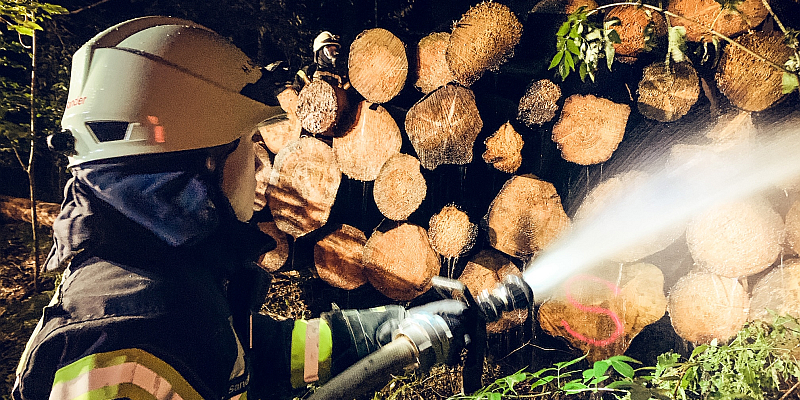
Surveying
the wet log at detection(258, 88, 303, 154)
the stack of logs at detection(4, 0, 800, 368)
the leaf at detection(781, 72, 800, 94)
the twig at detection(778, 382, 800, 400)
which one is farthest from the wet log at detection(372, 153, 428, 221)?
the twig at detection(778, 382, 800, 400)

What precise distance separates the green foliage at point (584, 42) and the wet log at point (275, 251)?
1.63 meters

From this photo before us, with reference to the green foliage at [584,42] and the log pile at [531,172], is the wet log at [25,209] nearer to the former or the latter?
the log pile at [531,172]

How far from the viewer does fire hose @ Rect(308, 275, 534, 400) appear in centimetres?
99

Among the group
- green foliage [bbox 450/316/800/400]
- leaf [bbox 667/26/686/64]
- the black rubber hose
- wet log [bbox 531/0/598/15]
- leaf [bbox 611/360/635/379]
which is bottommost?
green foliage [bbox 450/316/800/400]

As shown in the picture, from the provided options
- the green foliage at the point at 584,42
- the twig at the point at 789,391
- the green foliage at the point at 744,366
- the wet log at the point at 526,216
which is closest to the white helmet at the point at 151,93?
the wet log at the point at 526,216

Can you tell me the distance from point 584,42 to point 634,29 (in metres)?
0.23

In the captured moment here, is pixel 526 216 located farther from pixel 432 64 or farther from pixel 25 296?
pixel 25 296

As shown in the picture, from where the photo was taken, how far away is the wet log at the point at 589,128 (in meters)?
1.28

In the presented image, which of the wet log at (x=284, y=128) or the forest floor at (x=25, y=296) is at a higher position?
the wet log at (x=284, y=128)

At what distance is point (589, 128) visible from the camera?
4.28ft

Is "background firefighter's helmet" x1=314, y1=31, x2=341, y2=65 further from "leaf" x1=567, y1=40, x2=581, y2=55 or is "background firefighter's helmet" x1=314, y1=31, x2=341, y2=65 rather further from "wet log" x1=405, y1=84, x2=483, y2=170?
"leaf" x1=567, y1=40, x2=581, y2=55

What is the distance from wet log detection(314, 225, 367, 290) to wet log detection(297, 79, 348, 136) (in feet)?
1.81

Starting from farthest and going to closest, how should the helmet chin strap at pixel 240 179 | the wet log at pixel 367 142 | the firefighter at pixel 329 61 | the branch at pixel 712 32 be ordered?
the firefighter at pixel 329 61
the wet log at pixel 367 142
the helmet chin strap at pixel 240 179
the branch at pixel 712 32

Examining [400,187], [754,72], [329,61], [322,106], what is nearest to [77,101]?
[322,106]
